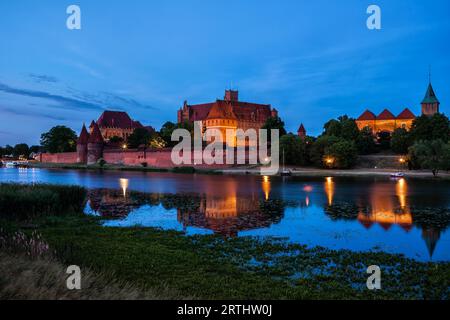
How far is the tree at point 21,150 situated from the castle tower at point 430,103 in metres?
121

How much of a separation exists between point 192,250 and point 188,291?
2970mm

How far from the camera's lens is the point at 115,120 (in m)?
108

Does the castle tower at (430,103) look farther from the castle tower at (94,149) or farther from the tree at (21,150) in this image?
the tree at (21,150)

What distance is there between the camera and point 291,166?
59.9 metres

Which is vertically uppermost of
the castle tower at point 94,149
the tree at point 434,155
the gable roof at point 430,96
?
the gable roof at point 430,96

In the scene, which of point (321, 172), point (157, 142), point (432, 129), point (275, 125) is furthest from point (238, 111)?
point (321, 172)

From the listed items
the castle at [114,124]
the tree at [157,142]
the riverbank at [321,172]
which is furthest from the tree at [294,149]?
the castle at [114,124]

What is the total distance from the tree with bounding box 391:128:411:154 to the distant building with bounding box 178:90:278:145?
36.9m

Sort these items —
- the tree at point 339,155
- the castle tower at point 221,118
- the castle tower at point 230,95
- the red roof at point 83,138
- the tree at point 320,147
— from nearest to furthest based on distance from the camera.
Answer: the tree at point 339,155, the tree at point 320,147, the red roof at point 83,138, the castle tower at point 221,118, the castle tower at point 230,95

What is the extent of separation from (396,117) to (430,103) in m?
7.67

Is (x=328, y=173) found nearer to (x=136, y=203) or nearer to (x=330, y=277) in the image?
(x=136, y=203)

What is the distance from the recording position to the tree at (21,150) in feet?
459

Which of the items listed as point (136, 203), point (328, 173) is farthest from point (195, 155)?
point (136, 203)

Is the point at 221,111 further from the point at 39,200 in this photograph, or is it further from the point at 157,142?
the point at 39,200
